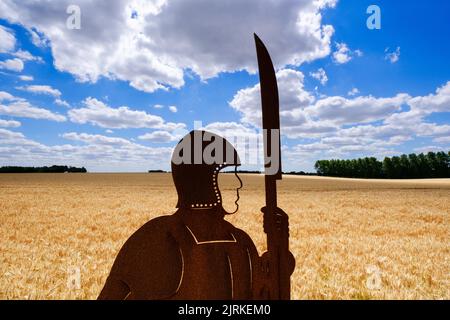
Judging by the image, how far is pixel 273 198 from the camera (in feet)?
9.34

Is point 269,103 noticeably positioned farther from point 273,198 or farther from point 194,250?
point 194,250

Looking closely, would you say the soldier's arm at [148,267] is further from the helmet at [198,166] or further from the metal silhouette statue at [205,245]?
the helmet at [198,166]

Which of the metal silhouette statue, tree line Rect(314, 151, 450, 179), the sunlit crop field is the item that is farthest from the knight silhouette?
tree line Rect(314, 151, 450, 179)

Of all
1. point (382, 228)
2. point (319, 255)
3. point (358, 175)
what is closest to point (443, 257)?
point (319, 255)

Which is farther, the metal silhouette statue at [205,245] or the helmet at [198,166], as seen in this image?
the helmet at [198,166]

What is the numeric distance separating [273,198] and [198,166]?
726 mm

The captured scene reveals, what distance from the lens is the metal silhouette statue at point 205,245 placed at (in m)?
2.88

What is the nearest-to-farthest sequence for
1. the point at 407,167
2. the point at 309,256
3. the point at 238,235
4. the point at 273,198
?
the point at 273,198 < the point at 238,235 < the point at 309,256 < the point at 407,167

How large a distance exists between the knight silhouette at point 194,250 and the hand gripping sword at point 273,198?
65mm

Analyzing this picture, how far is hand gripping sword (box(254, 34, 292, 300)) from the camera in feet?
9.35

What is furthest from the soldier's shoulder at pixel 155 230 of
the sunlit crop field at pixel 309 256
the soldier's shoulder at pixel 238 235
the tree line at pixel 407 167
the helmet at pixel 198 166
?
the tree line at pixel 407 167

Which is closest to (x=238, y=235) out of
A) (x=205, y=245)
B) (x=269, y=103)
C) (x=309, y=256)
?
(x=205, y=245)

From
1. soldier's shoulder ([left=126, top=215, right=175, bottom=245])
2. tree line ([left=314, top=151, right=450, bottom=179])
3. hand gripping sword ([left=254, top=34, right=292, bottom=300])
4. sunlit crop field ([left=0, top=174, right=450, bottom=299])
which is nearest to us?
hand gripping sword ([left=254, top=34, right=292, bottom=300])

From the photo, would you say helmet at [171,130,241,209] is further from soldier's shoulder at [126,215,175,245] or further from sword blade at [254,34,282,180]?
sword blade at [254,34,282,180]
